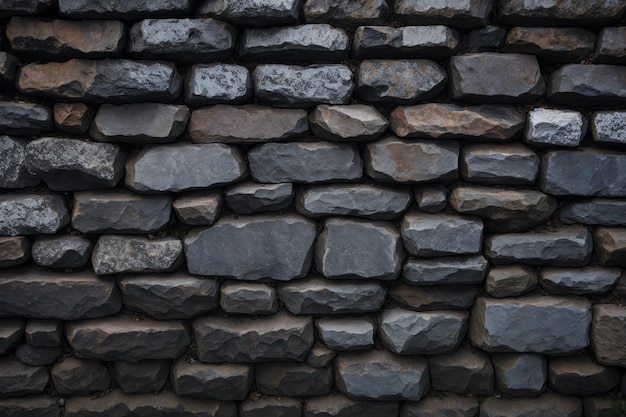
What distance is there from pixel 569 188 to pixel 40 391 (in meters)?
2.70

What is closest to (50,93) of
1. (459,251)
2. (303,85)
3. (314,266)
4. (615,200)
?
(303,85)

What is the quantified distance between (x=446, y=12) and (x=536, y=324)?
1469 mm

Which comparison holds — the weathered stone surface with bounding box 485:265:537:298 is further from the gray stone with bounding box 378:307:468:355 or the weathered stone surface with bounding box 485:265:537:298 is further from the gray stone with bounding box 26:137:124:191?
the gray stone with bounding box 26:137:124:191

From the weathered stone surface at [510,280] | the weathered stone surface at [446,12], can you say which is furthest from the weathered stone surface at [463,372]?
the weathered stone surface at [446,12]

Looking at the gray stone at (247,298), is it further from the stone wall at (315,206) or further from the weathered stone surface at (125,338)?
the weathered stone surface at (125,338)

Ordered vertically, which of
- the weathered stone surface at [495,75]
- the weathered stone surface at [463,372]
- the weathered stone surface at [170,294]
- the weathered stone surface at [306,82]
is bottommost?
the weathered stone surface at [463,372]

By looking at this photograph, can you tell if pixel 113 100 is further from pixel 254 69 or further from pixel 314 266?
pixel 314 266

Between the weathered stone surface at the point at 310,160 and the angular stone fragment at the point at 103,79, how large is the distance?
1.75ft

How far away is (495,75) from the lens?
2.40 metres

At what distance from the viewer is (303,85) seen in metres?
2.43

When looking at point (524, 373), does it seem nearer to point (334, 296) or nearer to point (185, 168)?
point (334, 296)

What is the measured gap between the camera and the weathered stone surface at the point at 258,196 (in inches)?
98.2

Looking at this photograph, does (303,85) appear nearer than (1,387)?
Yes

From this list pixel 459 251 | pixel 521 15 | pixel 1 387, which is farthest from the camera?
pixel 1 387
